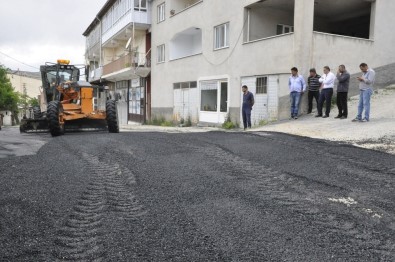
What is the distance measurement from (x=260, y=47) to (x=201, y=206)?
12.5 metres

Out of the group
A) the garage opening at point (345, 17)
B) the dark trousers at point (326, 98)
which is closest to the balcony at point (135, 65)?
the garage opening at point (345, 17)

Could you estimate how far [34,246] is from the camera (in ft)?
10.9

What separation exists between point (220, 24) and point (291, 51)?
5509mm

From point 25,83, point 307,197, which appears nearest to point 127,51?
point 307,197

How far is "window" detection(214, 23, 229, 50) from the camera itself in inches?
730

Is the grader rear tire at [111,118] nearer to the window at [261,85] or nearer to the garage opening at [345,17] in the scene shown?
the window at [261,85]

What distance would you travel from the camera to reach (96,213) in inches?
164

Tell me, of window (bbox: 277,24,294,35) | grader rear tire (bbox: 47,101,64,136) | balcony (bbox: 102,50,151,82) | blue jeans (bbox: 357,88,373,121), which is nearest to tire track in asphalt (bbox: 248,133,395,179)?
blue jeans (bbox: 357,88,373,121)

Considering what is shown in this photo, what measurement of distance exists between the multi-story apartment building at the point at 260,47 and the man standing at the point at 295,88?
86 centimetres

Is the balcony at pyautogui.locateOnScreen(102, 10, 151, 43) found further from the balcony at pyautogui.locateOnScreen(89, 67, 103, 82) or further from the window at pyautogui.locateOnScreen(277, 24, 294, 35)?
the window at pyautogui.locateOnScreen(277, 24, 294, 35)

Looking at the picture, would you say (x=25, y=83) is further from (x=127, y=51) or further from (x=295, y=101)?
(x=295, y=101)

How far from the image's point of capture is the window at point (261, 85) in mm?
15826

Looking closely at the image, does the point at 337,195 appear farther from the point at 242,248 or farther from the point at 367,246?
the point at 242,248

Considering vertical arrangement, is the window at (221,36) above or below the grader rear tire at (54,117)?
above
